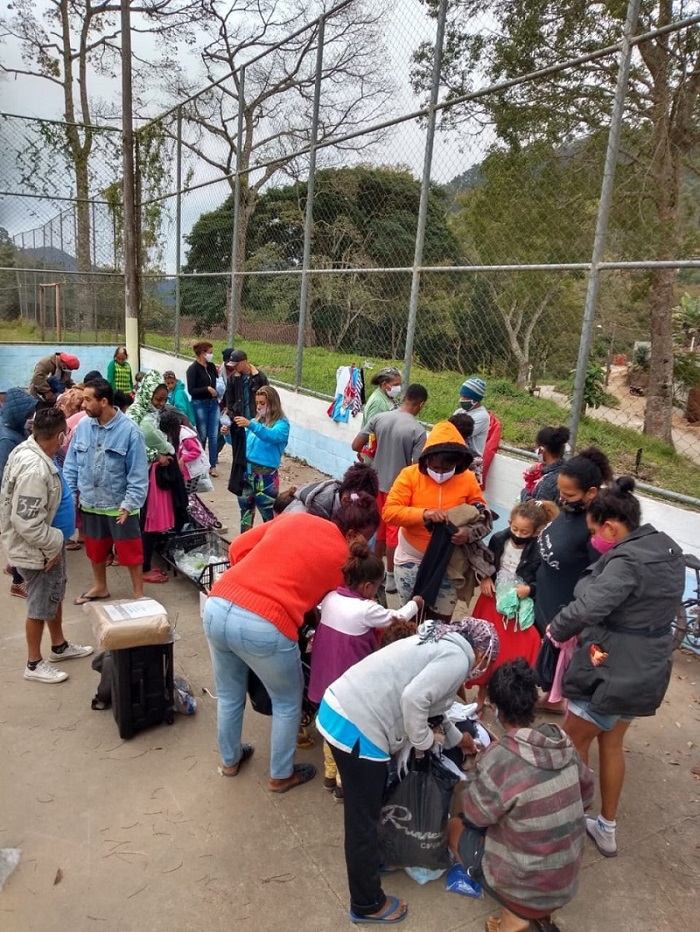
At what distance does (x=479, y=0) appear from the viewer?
19.5 feet

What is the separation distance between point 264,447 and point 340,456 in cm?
293

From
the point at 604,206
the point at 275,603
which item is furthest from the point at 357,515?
the point at 604,206

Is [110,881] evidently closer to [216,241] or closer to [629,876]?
[629,876]

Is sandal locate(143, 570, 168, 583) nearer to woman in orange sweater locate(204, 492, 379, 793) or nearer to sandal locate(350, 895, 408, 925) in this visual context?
woman in orange sweater locate(204, 492, 379, 793)

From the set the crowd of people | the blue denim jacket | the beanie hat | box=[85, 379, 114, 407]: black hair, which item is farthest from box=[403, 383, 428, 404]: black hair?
box=[85, 379, 114, 407]: black hair

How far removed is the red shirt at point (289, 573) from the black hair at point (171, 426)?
2855 mm

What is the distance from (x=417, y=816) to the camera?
2.51 m

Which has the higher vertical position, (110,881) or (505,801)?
(505,801)

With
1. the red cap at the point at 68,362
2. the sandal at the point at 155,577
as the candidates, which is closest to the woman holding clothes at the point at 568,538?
the sandal at the point at 155,577

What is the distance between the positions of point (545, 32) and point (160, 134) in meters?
9.72

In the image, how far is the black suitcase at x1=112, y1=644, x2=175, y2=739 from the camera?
3330 mm

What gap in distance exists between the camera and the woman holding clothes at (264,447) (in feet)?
17.0

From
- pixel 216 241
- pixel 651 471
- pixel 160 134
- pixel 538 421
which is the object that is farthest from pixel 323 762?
pixel 160 134

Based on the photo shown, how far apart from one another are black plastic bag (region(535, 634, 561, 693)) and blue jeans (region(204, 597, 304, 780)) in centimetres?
133
